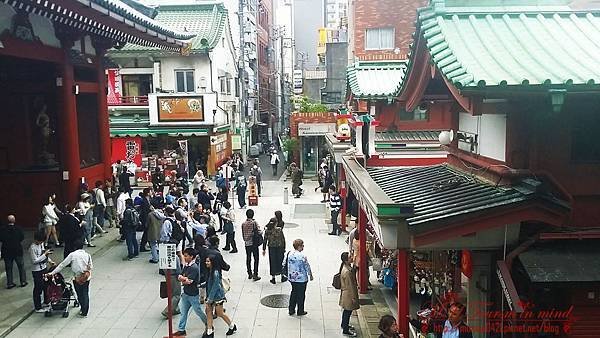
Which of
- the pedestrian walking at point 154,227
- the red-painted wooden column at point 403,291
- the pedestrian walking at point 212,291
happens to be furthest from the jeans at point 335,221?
the red-painted wooden column at point 403,291

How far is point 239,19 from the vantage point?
45562 mm

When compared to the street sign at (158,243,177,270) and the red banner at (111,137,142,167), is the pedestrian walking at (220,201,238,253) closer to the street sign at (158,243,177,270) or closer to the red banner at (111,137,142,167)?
the street sign at (158,243,177,270)

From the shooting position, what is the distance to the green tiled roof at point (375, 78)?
16598mm

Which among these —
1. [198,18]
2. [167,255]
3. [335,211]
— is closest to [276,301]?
[167,255]

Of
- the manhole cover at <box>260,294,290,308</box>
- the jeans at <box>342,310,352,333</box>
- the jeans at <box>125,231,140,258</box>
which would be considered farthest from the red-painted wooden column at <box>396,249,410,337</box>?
the jeans at <box>125,231,140,258</box>

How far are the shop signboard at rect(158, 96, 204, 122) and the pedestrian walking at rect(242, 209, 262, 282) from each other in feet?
64.9

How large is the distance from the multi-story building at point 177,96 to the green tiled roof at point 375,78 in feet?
48.1

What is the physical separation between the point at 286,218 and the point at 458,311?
15.6 metres

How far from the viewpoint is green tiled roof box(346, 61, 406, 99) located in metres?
16.6

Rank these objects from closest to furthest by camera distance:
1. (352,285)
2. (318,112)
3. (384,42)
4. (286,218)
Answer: (352,285) < (286,218) < (384,42) < (318,112)

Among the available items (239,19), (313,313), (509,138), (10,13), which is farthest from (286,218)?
(239,19)

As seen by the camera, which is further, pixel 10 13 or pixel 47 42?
pixel 47 42

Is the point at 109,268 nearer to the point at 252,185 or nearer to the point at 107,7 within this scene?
the point at 107,7

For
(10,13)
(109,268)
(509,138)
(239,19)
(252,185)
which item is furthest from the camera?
(239,19)
